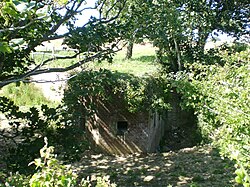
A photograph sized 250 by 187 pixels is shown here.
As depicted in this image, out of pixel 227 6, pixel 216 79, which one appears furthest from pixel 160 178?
pixel 227 6

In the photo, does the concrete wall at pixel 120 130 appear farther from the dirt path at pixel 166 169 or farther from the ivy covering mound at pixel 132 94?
the dirt path at pixel 166 169

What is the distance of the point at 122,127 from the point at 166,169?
7.87ft

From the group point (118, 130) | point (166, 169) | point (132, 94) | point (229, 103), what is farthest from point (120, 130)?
point (229, 103)

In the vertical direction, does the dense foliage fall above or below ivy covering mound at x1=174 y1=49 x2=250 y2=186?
below

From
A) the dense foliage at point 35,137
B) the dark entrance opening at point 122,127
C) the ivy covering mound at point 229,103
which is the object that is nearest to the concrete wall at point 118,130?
the dark entrance opening at point 122,127

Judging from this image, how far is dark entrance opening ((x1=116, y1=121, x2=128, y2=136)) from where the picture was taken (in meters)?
10.2

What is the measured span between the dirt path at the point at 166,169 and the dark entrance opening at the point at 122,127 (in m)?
0.78

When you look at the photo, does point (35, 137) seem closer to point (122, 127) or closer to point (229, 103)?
point (229, 103)

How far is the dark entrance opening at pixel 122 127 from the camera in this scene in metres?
10.2

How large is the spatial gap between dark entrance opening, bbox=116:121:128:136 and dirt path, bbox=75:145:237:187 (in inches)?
30.6

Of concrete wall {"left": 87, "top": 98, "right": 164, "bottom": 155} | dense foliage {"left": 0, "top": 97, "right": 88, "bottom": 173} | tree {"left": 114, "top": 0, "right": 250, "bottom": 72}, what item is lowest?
concrete wall {"left": 87, "top": 98, "right": 164, "bottom": 155}

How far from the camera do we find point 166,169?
27.3ft

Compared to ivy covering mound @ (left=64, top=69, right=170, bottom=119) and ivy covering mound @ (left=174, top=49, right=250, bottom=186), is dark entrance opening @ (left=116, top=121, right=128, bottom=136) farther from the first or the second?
ivy covering mound @ (left=174, top=49, right=250, bottom=186)

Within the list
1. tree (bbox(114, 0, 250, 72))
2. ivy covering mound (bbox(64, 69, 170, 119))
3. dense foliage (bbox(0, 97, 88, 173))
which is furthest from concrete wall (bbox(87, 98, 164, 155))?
dense foliage (bbox(0, 97, 88, 173))
